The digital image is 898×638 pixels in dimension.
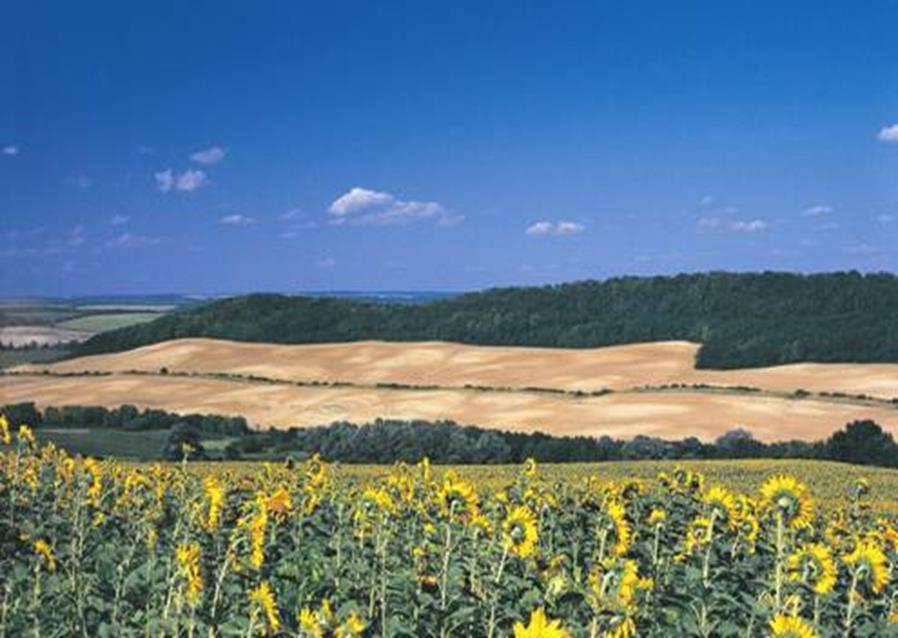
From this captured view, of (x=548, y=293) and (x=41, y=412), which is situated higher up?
(x=548, y=293)

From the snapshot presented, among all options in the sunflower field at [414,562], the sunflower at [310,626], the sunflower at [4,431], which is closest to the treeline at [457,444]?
the sunflower at [4,431]

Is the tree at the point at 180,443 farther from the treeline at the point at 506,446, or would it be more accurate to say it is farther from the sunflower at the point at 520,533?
the sunflower at the point at 520,533

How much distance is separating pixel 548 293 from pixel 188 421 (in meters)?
72.5

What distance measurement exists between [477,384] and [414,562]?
74.5 metres

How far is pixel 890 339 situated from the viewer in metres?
90.3

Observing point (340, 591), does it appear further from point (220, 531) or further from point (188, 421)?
point (188, 421)

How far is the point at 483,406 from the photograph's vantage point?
69.6 meters

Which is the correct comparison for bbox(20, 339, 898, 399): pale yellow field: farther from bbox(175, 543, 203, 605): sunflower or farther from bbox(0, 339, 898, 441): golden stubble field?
bbox(175, 543, 203, 605): sunflower

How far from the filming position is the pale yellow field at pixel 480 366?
80.5 metres

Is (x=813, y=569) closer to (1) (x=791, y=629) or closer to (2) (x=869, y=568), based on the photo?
(2) (x=869, y=568)

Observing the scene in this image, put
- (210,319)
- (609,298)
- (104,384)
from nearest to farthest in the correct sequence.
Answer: (104,384)
(210,319)
(609,298)

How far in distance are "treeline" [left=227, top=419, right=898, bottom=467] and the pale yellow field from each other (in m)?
23.2

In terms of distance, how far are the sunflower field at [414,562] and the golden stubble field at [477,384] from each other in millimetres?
50247

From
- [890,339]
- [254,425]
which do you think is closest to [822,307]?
[890,339]
